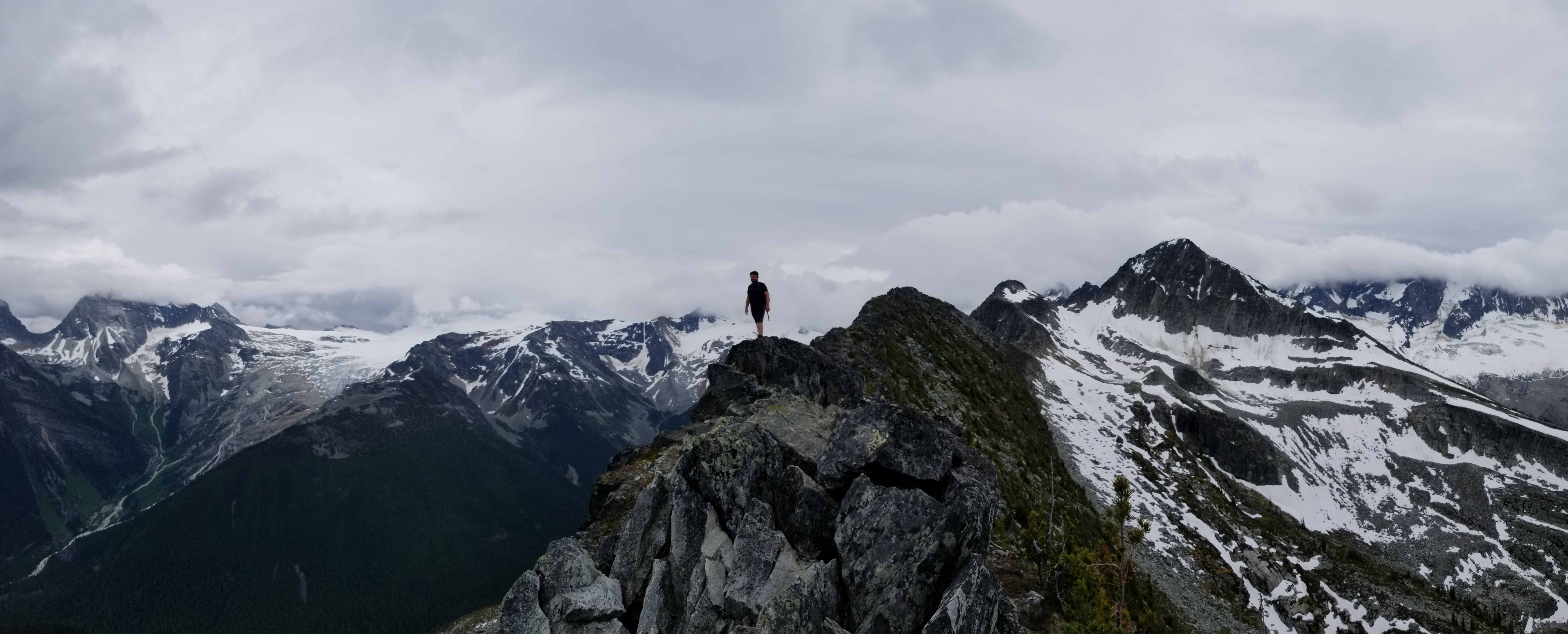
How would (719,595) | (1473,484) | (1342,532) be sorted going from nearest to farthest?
1. (719,595)
2. (1342,532)
3. (1473,484)

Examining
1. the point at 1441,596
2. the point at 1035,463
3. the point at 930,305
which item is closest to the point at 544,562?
the point at 1035,463

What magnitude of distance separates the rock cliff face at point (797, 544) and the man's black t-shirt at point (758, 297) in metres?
6.69

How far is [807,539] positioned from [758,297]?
15140 mm

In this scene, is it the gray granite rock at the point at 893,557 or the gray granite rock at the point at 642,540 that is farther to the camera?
the gray granite rock at the point at 642,540

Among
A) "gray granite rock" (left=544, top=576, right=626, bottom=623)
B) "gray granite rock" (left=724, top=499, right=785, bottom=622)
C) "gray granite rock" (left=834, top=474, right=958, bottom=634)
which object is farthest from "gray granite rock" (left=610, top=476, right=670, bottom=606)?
"gray granite rock" (left=834, top=474, right=958, bottom=634)

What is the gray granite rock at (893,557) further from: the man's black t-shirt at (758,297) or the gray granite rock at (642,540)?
the man's black t-shirt at (758,297)

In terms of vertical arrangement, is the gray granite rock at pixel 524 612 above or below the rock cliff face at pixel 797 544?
below

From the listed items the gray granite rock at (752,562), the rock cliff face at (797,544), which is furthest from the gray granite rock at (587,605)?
the gray granite rock at (752,562)

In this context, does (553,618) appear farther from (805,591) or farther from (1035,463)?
(1035,463)

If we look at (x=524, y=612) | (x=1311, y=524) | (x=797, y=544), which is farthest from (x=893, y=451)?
(x=1311, y=524)

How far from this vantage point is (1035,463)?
86188 millimetres

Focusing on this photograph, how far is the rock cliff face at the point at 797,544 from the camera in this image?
22.0 meters

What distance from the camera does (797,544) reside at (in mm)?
25469

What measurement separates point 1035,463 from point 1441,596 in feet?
367
